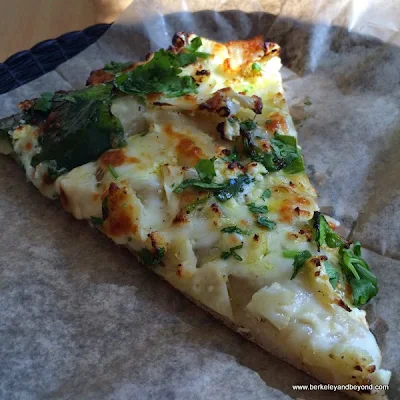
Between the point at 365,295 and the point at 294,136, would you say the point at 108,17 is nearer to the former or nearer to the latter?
the point at 294,136

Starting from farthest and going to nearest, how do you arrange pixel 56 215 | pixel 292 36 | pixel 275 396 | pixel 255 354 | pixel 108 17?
pixel 108 17
pixel 292 36
pixel 56 215
pixel 255 354
pixel 275 396

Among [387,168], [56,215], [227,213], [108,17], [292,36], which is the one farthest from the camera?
[108,17]

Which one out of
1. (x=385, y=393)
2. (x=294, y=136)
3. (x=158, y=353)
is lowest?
(x=385, y=393)

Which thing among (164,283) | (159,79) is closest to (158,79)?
(159,79)

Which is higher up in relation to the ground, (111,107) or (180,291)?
(111,107)

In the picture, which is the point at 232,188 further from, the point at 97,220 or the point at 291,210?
the point at 97,220

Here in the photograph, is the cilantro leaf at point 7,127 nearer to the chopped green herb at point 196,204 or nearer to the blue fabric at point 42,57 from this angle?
the blue fabric at point 42,57

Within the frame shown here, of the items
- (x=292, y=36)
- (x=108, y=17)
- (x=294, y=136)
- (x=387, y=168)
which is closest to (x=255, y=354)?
(x=294, y=136)

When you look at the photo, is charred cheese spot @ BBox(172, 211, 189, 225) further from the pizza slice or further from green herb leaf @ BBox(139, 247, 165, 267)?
green herb leaf @ BBox(139, 247, 165, 267)
